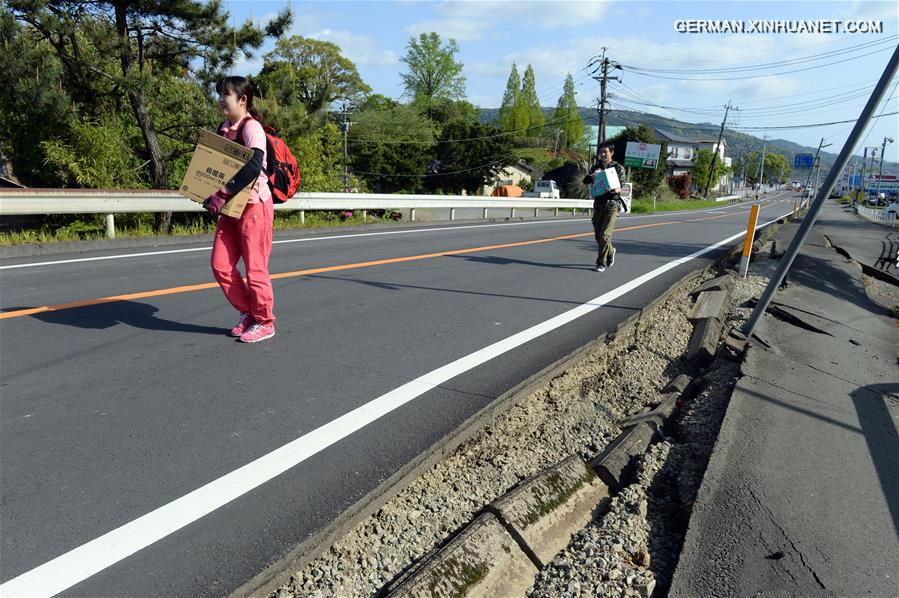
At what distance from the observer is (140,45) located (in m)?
13.1

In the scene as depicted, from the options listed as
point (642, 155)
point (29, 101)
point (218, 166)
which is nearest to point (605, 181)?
point (218, 166)

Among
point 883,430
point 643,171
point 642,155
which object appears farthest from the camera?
point 643,171

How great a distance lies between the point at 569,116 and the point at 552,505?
389ft

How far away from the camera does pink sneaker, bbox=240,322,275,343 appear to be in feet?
14.9

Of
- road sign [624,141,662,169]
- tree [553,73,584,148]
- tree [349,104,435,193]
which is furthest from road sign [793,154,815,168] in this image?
tree [349,104,435,193]

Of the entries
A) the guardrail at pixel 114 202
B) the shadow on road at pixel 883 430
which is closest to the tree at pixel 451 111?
the guardrail at pixel 114 202

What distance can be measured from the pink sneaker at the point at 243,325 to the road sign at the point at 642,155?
61749 millimetres

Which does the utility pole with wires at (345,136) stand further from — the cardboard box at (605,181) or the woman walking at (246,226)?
the woman walking at (246,226)

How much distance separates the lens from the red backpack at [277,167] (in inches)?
177

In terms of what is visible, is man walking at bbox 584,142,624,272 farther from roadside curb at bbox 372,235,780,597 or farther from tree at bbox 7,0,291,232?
tree at bbox 7,0,291,232

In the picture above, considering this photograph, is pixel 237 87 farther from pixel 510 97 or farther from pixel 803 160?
pixel 803 160

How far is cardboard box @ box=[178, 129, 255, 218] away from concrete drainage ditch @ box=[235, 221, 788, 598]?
2331mm

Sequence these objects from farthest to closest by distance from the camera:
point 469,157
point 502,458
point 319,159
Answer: point 469,157, point 319,159, point 502,458

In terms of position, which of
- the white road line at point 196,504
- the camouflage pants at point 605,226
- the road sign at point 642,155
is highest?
the road sign at point 642,155
